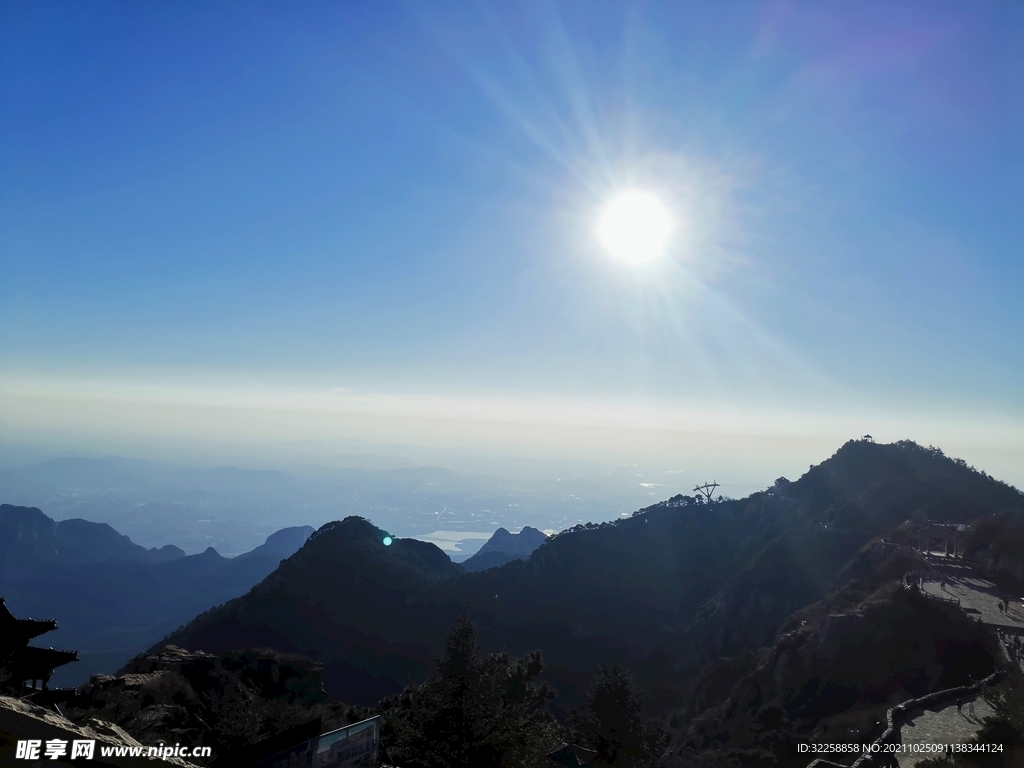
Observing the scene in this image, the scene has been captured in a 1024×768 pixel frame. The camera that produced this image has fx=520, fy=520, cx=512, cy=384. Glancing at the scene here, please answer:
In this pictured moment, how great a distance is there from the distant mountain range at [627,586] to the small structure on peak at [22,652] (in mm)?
42345

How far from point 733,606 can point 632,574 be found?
18.9 meters

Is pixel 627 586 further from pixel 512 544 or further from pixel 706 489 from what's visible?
pixel 512 544

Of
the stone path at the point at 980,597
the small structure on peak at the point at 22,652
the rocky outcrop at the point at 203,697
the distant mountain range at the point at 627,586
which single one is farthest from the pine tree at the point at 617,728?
the small structure on peak at the point at 22,652

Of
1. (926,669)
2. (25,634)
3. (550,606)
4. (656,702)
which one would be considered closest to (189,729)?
(25,634)

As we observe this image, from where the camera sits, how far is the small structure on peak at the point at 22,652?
14820 mm

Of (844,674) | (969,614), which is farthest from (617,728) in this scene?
(969,614)

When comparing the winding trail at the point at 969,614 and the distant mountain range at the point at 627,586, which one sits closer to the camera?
the winding trail at the point at 969,614

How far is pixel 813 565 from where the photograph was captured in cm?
5416

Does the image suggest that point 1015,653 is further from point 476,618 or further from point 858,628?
point 476,618

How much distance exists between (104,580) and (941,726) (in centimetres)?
Answer: 17675

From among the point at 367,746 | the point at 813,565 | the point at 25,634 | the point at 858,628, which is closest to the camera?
the point at 367,746

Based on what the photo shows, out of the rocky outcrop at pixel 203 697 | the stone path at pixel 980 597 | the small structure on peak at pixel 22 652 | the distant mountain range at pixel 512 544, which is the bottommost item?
the distant mountain range at pixel 512 544

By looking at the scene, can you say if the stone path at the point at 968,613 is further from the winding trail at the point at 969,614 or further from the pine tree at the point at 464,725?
the pine tree at the point at 464,725

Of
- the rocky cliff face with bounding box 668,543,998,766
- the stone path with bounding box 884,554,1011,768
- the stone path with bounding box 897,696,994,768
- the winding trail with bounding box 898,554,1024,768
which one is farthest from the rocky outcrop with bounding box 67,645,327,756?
the winding trail with bounding box 898,554,1024,768
